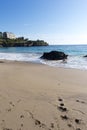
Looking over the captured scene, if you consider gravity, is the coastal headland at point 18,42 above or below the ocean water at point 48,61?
above

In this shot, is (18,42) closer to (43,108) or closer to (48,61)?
(48,61)

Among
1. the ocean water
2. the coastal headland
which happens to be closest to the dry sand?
the ocean water

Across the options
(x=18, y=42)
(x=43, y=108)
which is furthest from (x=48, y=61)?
(x=18, y=42)

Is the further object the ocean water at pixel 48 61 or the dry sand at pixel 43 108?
the ocean water at pixel 48 61

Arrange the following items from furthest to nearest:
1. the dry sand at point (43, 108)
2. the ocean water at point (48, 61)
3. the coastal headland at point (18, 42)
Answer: the coastal headland at point (18, 42), the ocean water at point (48, 61), the dry sand at point (43, 108)

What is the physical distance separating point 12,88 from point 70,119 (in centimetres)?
301

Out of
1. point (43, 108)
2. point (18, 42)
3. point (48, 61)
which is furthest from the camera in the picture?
point (18, 42)

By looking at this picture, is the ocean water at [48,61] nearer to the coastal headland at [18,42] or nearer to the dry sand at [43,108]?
the dry sand at [43,108]

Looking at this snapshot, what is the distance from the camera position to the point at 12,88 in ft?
20.7

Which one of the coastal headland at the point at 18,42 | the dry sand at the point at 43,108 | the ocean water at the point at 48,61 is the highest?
the coastal headland at the point at 18,42

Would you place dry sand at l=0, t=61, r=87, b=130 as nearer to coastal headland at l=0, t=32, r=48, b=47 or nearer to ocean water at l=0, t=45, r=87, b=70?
ocean water at l=0, t=45, r=87, b=70

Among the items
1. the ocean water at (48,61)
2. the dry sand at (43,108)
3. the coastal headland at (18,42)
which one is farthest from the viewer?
the coastal headland at (18,42)

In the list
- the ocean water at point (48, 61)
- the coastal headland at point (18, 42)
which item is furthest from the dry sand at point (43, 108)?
the coastal headland at point (18, 42)

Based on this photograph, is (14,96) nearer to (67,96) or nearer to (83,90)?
(67,96)
